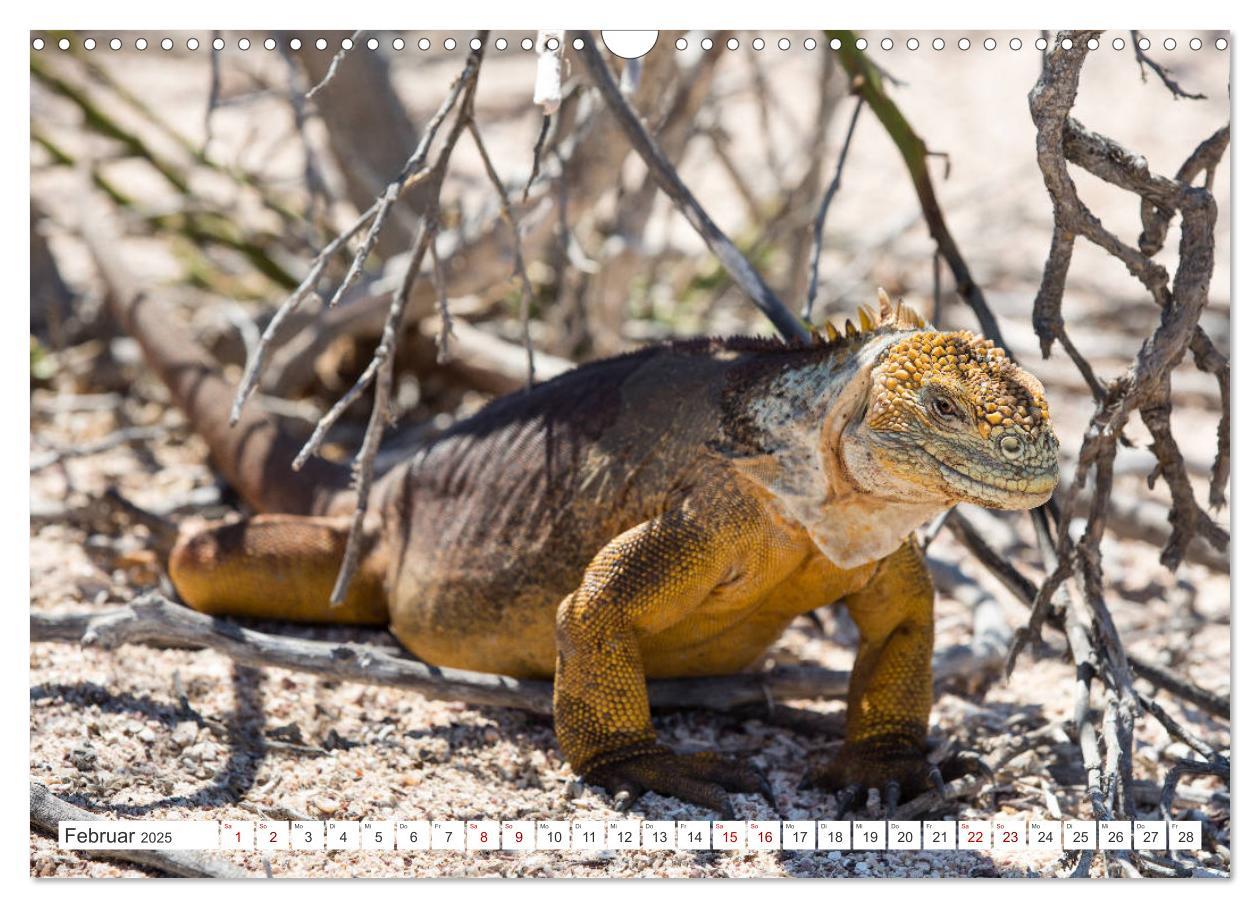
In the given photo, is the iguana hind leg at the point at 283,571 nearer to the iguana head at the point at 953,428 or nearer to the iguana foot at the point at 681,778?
the iguana foot at the point at 681,778

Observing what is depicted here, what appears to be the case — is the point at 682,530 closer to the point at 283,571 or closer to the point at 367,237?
the point at 367,237

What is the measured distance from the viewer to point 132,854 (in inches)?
129

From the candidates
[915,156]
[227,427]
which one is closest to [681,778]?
[915,156]

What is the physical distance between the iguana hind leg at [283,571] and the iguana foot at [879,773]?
5.51 feet

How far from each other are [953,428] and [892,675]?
41.4 inches

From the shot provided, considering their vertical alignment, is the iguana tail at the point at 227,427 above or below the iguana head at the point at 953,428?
above

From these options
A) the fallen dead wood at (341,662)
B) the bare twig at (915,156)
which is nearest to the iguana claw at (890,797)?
the fallen dead wood at (341,662)

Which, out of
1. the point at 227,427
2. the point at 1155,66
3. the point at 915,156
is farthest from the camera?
the point at 227,427

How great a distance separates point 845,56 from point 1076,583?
1824mm

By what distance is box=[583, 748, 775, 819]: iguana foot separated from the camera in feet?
12.5

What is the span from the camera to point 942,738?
4406 mm

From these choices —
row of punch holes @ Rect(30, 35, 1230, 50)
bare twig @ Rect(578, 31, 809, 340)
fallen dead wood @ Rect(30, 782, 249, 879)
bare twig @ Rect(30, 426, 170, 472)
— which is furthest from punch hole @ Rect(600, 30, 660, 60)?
bare twig @ Rect(30, 426, 170, 472)

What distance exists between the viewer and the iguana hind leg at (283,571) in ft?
15.9

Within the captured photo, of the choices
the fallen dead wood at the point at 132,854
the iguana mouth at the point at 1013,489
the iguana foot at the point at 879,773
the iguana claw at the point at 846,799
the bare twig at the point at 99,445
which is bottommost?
the fallen dead wood at the point at 132,854
